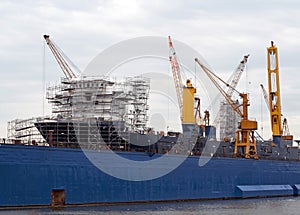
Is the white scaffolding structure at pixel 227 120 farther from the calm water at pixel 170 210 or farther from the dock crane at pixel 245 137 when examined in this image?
the calm water at pixel 170 210

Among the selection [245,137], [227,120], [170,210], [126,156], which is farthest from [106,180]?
[227,120]

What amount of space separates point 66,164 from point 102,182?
181 inches

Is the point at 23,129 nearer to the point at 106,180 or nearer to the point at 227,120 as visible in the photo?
the point at 106,180

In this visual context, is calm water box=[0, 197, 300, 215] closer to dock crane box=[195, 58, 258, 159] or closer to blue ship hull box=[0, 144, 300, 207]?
blue ship hull box=[0, 144, 300, 207]

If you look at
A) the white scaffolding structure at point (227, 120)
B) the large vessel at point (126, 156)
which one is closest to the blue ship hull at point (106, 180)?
the large vessel at point (126, 156)

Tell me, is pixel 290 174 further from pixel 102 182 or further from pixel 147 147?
pixel 102 182

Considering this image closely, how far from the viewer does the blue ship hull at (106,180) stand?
168 ft

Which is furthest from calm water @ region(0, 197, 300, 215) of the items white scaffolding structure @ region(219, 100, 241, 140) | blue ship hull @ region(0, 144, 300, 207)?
white scaffolding structure @ region(219, 100, 241, 140)

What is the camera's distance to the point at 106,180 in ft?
192

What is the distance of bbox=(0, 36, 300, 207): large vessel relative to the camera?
175ft

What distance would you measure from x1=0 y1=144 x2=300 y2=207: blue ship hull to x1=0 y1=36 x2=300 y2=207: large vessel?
3.3 inches

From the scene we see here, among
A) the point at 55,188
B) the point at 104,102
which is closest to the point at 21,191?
the point at 55,188

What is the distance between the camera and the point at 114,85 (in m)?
80.1

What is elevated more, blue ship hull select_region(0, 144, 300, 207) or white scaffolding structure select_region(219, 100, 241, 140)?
white scaffolding structure select_region(219, 100, 241, 140)
